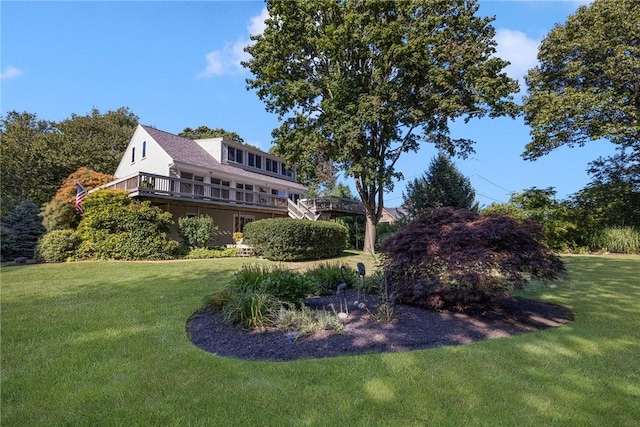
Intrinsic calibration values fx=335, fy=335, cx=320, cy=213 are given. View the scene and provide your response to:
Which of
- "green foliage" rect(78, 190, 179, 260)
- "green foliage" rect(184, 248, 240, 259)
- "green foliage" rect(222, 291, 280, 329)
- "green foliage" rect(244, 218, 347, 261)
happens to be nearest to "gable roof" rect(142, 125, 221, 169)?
"green foliage" rect(78, 190, 179, 260)

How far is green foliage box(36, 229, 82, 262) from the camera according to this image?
13812 millimetres

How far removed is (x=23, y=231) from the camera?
16125mm

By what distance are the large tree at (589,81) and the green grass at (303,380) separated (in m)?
17.1

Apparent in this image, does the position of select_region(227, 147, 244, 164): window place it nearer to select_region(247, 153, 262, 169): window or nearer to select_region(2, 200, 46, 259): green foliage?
select_region(247, 153, 262, 169): window

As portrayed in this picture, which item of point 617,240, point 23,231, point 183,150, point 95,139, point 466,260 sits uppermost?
point 95,139

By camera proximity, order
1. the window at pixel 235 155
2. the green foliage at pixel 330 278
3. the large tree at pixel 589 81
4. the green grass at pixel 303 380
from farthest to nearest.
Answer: the window at pixel 235 155 → the large tree at pixel 589 81 → the green foliage at pixel 330 278 → the green grass at pixel 303 380

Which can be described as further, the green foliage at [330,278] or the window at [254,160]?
the window at [254,160]

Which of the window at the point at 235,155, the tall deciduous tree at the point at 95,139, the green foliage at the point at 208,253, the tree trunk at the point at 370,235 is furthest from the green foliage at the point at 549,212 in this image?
the tall deciduous tree at the point at 95,139

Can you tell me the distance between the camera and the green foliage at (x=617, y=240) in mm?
15815

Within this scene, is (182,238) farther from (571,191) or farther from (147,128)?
(571,191)

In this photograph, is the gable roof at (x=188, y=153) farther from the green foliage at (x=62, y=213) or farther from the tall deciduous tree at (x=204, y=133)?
the tall deciduous tree at (x=204, y=133)

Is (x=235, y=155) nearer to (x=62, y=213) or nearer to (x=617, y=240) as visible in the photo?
(x=62, y=213)

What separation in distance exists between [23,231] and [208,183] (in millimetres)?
8876

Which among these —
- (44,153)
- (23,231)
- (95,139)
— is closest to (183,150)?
(23,231)
